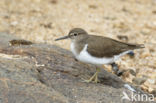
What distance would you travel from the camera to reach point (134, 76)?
7.44m

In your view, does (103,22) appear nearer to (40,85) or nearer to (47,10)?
(47,10)

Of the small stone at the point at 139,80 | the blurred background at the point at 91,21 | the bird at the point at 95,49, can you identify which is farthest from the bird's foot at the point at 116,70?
the bird at the point at 95,49

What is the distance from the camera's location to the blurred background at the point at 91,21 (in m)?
8.88

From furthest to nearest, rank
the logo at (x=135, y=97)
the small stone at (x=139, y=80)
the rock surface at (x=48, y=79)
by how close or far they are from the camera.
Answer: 1. the small stone at (x=139, y=80)
2. the logo at (x=135, y=97)
3. the rock surface at (x=48, y=79)

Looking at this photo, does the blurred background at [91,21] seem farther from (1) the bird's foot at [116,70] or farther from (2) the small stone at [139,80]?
(2) the small stone at [139,80]

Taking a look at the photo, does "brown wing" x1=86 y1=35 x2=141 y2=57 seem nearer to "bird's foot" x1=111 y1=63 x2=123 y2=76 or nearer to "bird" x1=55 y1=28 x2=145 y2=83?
"bird" x1=55 y1=28 x2=145 y2=83

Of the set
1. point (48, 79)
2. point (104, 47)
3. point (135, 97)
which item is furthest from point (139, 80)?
point (48, 79)

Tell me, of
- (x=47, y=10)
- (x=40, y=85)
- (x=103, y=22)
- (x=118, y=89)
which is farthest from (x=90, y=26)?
(x=40, y=85)

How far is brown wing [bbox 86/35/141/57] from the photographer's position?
18.3ft

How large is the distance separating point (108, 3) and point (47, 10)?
297 cm

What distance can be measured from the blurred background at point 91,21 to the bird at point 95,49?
203 cm

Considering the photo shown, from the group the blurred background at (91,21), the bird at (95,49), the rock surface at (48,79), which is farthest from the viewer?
the blurred background at (91,21)

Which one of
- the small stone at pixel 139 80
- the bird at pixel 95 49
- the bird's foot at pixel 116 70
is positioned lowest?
the small stone at pixel 139 80

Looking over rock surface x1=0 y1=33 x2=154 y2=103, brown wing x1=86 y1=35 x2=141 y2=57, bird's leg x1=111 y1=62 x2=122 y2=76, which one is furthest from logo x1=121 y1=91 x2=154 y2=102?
bird's leg x1=111 y1=62 x2=122 y2=76
